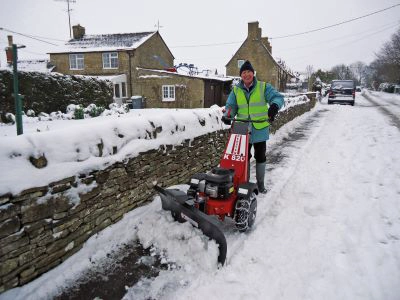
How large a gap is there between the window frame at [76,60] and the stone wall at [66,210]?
2680 cm

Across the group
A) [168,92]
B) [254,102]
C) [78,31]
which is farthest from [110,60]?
[254,102]

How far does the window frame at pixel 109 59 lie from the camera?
26359 mm

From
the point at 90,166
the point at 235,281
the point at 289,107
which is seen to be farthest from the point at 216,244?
the point at 289,107

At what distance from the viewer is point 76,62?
2769 cm

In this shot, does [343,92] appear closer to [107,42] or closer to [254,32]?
[254,32]

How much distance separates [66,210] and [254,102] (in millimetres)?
2898

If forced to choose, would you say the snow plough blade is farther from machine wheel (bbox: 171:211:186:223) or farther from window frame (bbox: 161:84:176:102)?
window frame (bbox: 161:84:176:102)

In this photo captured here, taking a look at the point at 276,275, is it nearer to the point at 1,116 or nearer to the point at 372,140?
the point at 372,140

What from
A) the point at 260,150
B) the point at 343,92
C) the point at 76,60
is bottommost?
the point at 260,150

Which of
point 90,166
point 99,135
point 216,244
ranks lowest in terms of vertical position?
point 216,244

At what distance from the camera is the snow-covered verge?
2377 millimetres

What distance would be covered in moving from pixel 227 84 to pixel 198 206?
2409 cm

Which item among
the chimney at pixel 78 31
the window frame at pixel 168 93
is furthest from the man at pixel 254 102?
the chimney at pixel 78 31

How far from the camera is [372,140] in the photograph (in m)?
8.27
